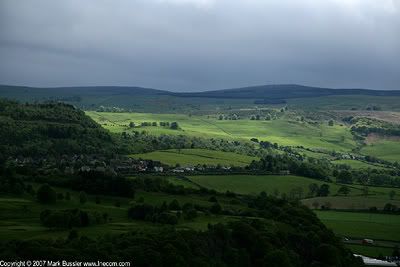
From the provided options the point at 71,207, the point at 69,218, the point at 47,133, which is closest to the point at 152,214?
the point at 71,207

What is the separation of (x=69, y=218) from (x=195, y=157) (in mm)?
96300

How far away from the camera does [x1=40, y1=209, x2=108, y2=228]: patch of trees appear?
5838 centimetres

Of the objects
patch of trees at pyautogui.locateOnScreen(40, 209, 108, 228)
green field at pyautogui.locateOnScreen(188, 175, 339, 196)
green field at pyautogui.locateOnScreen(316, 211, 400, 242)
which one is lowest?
green field at pyautogui.locateOnScreen(316, 211, 400, 242)

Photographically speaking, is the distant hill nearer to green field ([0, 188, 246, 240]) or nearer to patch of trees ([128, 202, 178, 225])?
green field ([0, 188, 246, 240])

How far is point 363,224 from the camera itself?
94562 mm

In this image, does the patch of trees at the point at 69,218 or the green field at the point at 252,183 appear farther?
the green field at the point at 252,183

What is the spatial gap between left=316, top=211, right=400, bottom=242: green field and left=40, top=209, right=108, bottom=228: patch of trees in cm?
4004

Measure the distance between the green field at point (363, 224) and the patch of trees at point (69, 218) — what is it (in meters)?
40.0

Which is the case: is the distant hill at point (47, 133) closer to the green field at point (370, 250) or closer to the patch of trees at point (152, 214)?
the patch of trees at point (152, 214)

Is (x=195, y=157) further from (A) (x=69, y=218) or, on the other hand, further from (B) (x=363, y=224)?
(A) (x=69, y=218)

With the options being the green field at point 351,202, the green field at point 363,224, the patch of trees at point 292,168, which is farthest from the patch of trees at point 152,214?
the patch of trees at point 292,168

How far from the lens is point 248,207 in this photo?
3462 inches

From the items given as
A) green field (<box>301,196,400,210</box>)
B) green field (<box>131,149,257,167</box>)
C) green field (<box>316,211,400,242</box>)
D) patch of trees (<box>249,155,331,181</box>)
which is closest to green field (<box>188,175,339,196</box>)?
green field (<box>301,196,400,210</box>)

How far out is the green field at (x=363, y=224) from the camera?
8782 centimetres
